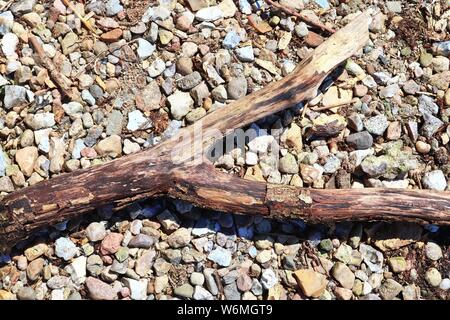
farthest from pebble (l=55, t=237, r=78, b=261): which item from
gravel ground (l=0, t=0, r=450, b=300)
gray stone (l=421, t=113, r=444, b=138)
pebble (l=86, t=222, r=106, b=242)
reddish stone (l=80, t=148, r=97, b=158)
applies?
gray stone (l=421, t=113, r=444, b=138)

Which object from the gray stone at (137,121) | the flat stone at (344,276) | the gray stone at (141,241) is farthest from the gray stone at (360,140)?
the gray stone at (141,241)

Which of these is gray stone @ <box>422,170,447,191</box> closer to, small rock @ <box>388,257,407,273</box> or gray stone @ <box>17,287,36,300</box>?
small rock @ <box>388,257,407,273</box>

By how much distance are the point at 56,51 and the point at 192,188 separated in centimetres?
133

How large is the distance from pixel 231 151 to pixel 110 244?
91 centimetres

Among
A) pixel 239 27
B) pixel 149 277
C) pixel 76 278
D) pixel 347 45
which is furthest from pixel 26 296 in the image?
pixel 347 45

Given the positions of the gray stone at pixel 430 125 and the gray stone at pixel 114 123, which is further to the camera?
the gray stone at pixel 430 125

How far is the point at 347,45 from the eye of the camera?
12.4 feet

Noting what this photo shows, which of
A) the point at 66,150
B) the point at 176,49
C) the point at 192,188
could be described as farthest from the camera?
the point at 176,49

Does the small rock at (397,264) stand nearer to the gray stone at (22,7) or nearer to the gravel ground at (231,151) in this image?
the gravel ground at (231,151)

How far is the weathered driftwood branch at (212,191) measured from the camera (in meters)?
3.39

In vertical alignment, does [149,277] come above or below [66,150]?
below

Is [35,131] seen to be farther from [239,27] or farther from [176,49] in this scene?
[239,27]

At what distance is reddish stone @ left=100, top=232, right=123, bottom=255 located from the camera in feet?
11.7

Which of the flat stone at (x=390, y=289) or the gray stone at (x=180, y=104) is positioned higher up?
the gray stone at (x=180, y=104)
